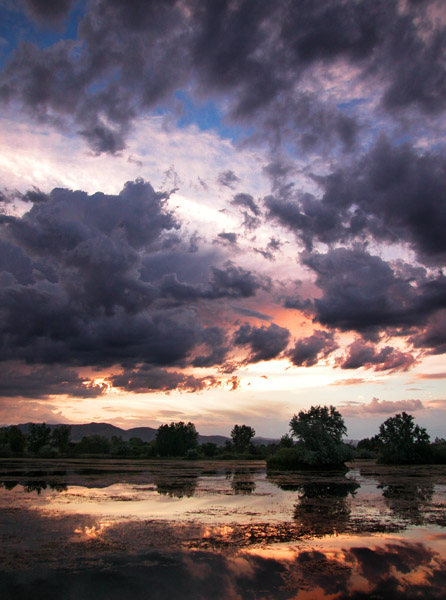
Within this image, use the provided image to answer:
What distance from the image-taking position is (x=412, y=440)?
71500mm

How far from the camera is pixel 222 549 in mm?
14281

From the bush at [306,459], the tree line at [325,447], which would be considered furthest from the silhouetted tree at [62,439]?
the bush at [306,459]

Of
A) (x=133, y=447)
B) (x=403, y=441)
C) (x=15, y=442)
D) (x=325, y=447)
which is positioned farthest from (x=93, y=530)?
(x=133, y=447)

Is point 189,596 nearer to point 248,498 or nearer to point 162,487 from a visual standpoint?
point 248,498

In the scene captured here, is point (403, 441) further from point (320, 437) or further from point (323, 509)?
point (323, 509)

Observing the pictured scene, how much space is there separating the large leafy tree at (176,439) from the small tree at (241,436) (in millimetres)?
16874

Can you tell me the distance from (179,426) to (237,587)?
133887 mm

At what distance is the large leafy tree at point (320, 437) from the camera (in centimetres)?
5362

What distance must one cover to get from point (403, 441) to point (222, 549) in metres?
66.6

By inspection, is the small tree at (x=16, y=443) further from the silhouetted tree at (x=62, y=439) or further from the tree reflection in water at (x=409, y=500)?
the tree reflection in water at (x=409, y=500)

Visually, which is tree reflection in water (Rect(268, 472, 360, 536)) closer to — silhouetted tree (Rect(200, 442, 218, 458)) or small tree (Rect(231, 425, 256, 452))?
silhouetted tree (Rect(200, 442, 218, 458))

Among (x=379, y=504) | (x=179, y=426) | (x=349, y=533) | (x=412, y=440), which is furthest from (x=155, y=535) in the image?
(x=179, y=426)

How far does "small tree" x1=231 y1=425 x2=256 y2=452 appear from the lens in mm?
148250

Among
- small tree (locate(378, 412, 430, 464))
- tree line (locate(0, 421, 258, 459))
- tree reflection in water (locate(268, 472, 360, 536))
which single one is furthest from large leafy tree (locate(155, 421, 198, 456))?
tree reflection in water (locate(268, 472, 360, 536))
